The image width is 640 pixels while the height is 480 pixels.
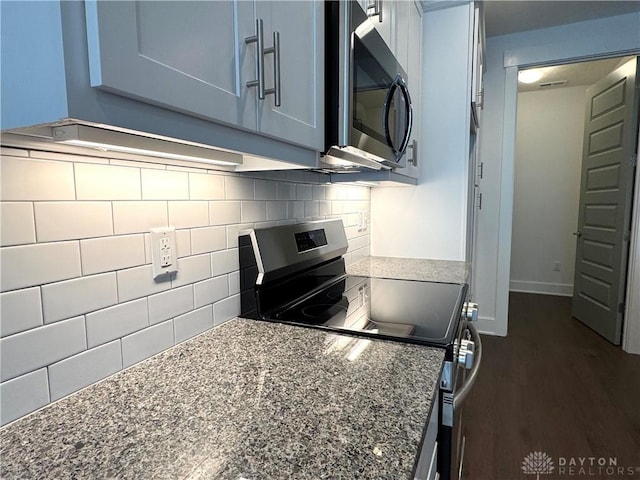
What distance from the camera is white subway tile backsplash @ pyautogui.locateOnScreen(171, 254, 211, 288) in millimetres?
885

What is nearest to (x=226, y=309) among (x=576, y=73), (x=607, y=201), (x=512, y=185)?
(x=512, y=185)

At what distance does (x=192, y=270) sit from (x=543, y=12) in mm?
3184

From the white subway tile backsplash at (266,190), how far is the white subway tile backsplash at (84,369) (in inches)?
23.4

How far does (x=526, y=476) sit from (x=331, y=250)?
1359mm

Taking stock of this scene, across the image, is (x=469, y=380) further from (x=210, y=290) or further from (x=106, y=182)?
(x=106, y=182)

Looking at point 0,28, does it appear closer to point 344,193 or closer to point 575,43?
point 344,193

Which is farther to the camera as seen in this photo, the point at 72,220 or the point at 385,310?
the point at 385,310

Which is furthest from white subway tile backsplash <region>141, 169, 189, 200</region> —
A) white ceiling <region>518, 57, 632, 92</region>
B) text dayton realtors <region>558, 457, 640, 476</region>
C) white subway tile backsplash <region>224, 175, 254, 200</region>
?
white ceiling <region>518, 57, 632, 92</region>

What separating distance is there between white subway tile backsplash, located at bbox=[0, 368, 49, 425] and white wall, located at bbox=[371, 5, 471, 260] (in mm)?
1744

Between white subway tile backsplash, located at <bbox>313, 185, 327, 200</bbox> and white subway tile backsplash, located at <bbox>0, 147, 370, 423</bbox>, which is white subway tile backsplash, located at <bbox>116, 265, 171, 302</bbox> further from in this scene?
white subway tile backsplash, located at <bbox>313, 185, 327, 200</bbox>

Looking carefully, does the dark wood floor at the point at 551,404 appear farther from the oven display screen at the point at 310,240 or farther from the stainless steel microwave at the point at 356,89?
the stainless steel microwave at the point at 356,89

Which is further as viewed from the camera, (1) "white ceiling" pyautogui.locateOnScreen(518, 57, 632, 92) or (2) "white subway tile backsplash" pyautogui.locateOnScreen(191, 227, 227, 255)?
(1) "white ceiling" pyautogui.locateOnScreen(518, 57, 632, 92)

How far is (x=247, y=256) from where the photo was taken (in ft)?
3.60

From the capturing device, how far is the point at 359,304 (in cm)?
120
